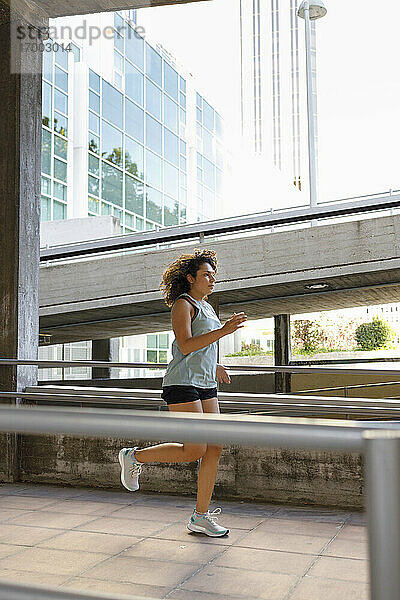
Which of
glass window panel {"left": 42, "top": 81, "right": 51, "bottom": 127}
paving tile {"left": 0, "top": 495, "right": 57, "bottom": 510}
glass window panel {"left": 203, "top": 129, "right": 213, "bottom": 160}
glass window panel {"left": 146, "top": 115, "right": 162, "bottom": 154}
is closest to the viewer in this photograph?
paving tile {"left": 0, "top": 495, "right": 57, "bottom": 510}

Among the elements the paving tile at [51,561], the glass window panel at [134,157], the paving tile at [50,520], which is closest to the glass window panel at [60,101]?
the glass window panel at [134,157]

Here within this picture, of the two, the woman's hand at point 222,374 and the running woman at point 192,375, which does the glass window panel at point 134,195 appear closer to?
the woman's hand at point 222,374

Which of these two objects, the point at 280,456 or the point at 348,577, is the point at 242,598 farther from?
the point at 280,456

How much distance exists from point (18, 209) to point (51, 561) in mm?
4506

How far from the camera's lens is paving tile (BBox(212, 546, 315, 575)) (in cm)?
435

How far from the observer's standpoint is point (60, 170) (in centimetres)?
2428

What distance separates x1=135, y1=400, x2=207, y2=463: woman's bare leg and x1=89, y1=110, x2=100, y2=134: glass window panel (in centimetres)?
2190

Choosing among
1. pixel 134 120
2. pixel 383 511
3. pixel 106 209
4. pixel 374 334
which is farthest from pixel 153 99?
pixel 383 511

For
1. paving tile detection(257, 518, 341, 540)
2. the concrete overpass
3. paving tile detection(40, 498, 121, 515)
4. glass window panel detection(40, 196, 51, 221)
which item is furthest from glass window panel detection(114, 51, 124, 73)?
paving tile detection(257, 518, 341, 540)

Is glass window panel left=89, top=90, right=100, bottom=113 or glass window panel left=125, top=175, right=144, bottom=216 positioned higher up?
glass window panel left=89, top=90, right=100, bottom=113

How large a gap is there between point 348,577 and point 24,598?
10.9 feet

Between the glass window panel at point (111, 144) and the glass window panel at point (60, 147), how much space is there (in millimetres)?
1962

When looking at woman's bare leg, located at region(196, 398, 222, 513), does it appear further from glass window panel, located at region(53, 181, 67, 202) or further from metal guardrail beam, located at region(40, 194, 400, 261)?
glass window panel, located at region(53, 181, 67, 202)

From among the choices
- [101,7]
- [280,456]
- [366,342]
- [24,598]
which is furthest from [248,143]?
[24,598]
